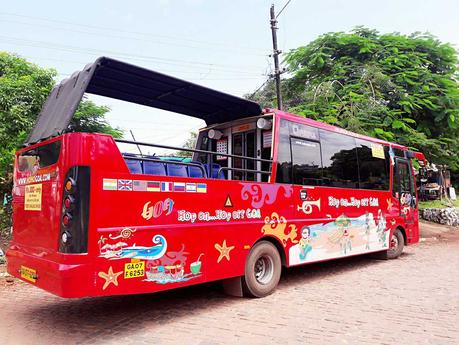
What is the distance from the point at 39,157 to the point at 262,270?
3.69 m

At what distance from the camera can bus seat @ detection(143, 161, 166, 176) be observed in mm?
4934

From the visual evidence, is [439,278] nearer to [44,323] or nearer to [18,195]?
[44,323]

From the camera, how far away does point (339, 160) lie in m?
7.88

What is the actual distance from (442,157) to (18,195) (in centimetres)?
1374

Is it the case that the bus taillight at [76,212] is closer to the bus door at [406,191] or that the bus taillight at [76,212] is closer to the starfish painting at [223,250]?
the starfish painting at [223,250]

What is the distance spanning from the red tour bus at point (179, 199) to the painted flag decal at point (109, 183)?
0.02m

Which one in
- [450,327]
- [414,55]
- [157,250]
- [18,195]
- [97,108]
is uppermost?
[414,55]

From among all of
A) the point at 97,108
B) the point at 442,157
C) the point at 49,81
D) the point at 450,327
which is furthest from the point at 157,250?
the point at 442,157

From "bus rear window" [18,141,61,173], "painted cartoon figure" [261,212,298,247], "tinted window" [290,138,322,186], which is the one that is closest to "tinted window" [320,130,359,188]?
"tinted window" [290,138,322,186]

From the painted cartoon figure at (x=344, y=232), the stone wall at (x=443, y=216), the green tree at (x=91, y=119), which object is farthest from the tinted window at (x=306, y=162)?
the stone wall at (x=443, y=216)

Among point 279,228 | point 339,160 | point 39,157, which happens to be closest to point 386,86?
point 339,160

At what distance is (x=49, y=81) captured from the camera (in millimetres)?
11266

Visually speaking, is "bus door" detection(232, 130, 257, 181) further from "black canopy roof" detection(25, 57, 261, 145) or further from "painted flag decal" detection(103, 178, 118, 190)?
"painted flag decal" detection(103, 178, 118, 190)

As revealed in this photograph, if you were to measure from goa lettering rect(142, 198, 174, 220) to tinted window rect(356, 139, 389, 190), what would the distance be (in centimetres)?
530
